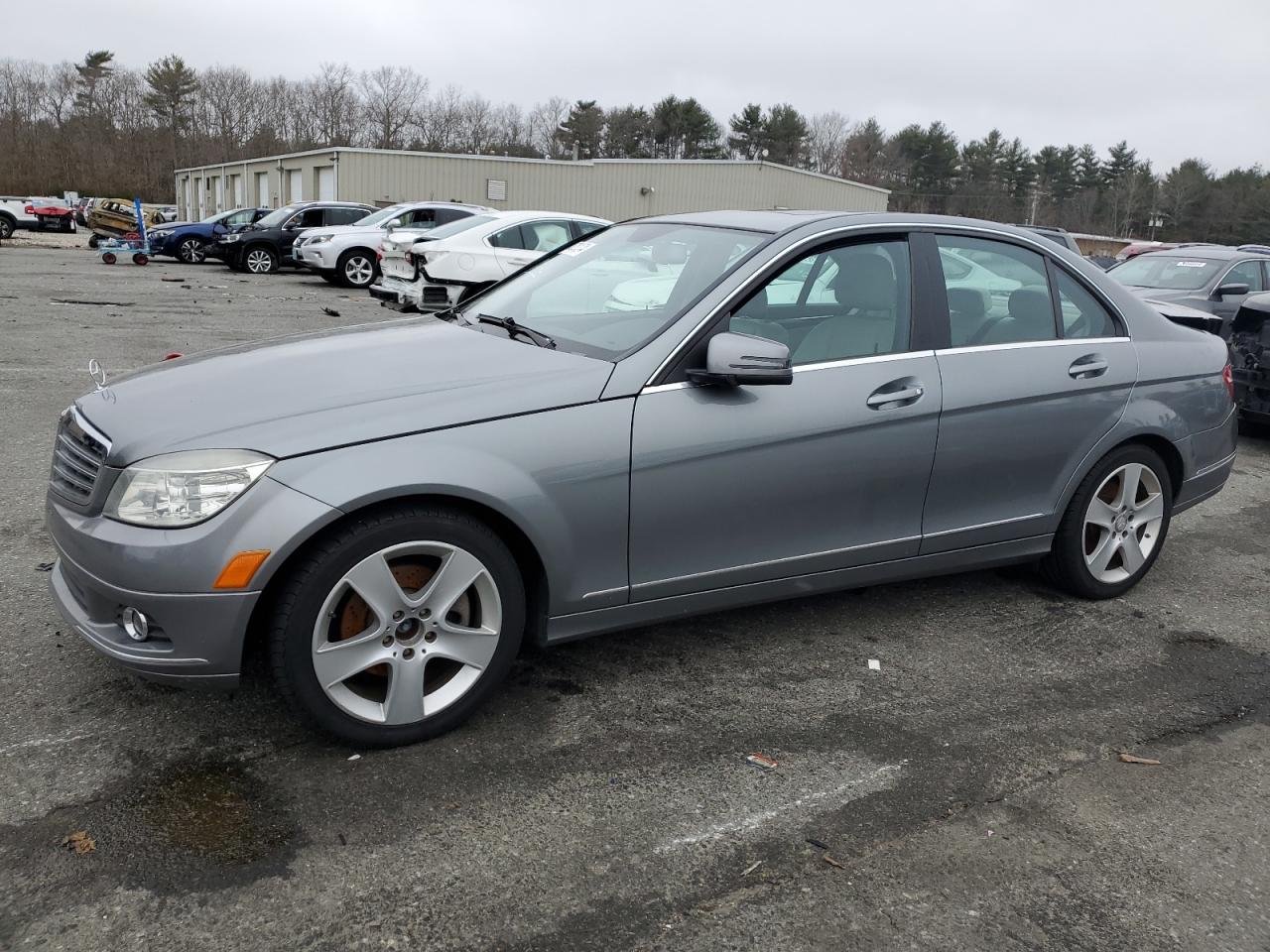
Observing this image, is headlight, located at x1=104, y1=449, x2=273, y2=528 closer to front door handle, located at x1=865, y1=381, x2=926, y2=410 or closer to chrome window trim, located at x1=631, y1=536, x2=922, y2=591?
chrome window trim, located at x1=631, y1=536, x2=922, y2=591

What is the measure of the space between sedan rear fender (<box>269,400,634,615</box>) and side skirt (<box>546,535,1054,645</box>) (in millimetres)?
65

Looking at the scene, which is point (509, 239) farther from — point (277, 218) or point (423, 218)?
point (277, 218)

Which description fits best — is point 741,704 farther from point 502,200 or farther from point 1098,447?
point 502,200

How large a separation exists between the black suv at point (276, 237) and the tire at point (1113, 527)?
69.1 ft

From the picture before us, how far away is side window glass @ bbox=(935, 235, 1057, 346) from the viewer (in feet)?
12.9

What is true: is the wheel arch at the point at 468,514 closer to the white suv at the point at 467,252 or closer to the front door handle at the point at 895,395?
the front door handle at the point at 895,395

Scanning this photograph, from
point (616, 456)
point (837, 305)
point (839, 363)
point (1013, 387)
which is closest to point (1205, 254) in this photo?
point (1013, 387)

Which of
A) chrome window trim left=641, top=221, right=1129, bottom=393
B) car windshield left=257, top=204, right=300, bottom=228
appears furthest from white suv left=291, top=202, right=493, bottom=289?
chrome window trim left=641, top=221, right=1129, bottom=393

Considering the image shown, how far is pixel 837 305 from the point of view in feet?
12.3

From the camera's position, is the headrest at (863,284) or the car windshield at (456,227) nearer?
the headrest at (863,284)

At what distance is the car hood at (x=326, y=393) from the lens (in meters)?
2.80

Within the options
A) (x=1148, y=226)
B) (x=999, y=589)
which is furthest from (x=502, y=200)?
(x=1148, y=226)

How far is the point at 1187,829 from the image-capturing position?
281cm

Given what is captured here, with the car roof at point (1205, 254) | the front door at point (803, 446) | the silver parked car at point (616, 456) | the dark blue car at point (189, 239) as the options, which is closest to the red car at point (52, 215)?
the dark blue car at point (189, 239)
